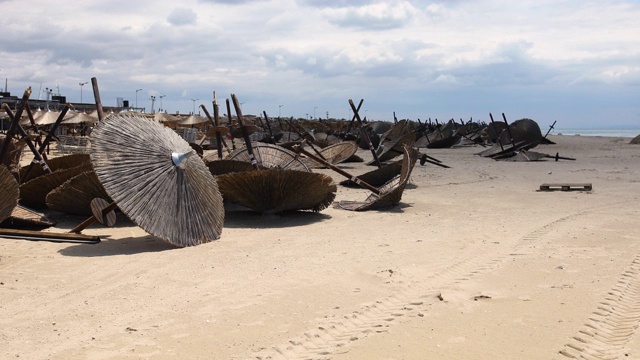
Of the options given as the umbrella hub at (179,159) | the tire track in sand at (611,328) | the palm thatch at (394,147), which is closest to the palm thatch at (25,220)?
the umbrella hub at (179,159)

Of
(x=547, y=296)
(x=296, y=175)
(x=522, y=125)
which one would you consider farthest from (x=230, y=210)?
(x=522, y=125)

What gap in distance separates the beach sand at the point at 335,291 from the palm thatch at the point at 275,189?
0.77 feet

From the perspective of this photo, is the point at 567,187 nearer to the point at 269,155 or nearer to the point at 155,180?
the point at 269,155

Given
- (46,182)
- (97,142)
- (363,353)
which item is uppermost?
(97,142)

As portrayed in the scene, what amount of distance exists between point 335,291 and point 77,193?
399 cm

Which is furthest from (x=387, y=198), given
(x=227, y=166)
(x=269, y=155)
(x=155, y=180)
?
(x=155, y=180)

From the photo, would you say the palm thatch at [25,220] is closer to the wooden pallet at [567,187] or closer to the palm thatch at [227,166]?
the palm thatch at [227,166]

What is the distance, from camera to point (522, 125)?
22453mm

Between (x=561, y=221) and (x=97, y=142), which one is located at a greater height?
(x=97, y=142)

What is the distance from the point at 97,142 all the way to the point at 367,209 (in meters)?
4.00

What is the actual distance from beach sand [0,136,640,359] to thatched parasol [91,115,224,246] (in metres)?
0.24

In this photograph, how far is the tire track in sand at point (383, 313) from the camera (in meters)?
3.73

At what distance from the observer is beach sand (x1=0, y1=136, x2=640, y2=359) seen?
3822 millimetres

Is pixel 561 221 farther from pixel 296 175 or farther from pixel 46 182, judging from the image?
pixel 46 182
